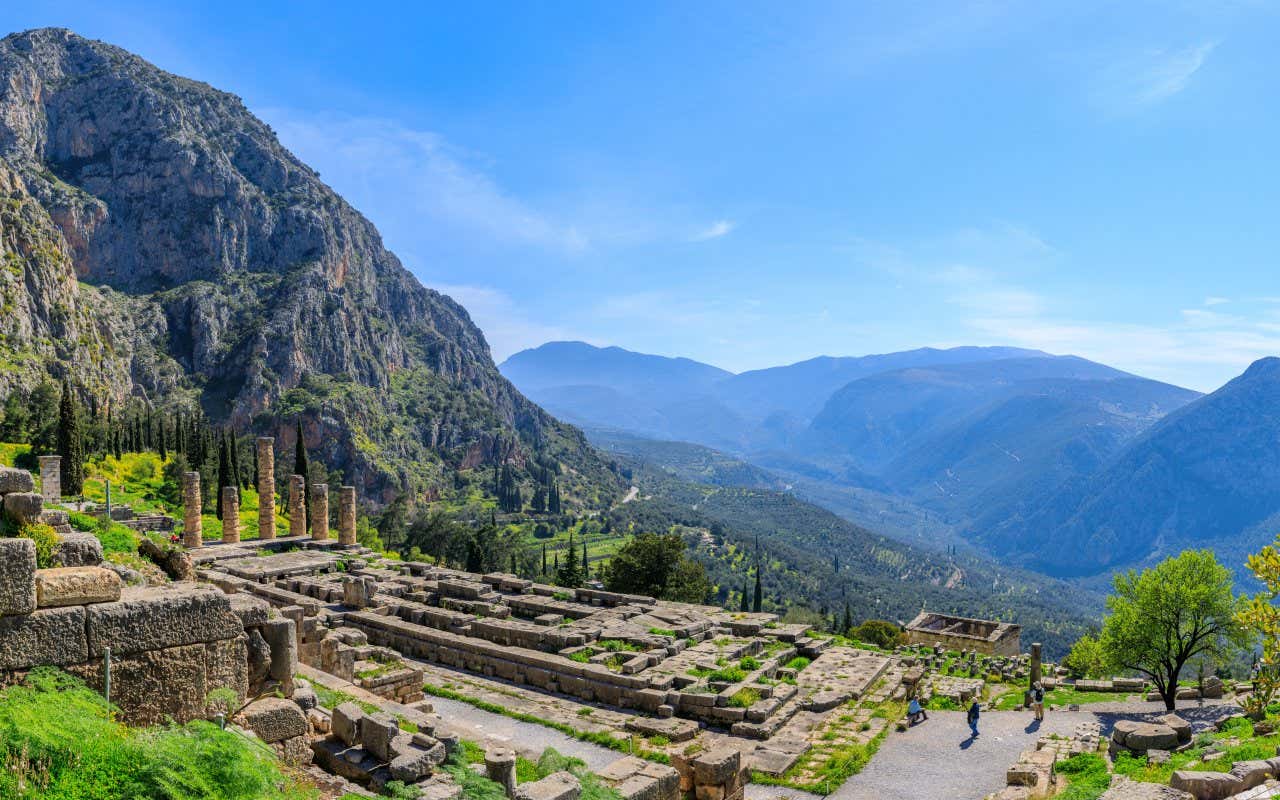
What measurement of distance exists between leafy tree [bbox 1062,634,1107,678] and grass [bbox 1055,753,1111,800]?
883 centimetres

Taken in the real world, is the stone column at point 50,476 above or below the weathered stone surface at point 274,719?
above

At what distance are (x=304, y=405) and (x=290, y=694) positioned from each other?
354ft

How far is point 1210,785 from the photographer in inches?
436

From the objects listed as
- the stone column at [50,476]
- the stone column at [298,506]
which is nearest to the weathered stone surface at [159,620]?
the stone column at [50,476]

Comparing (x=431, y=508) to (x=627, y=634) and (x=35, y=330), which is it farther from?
(x=627, y=634)

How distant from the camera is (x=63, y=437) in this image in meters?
45.5

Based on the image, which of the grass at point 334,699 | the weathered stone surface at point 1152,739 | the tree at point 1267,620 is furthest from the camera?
the weathered stone surface at point 1152,739

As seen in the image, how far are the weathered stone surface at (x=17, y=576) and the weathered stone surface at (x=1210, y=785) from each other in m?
15.3

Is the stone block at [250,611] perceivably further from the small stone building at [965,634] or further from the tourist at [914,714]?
the small stone building at [965,634]

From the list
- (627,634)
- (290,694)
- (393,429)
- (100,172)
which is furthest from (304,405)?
(290,694)

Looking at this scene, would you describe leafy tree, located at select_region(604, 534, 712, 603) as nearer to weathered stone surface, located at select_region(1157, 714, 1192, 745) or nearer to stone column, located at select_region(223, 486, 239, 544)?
stone column, located at select_region(223, 486, 239, 544)

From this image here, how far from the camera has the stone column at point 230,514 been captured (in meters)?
38.2

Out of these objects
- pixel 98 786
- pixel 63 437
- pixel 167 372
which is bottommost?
pixel 98 786

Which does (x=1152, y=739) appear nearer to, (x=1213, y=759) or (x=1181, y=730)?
(x=1181, y=730)
